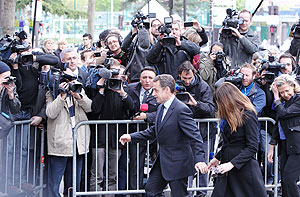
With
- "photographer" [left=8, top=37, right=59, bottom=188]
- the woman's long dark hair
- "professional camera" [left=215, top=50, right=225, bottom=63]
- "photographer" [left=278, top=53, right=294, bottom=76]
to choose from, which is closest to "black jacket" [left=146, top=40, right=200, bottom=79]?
"professional camera" [left=215, top=50, right=225, bottom=63]

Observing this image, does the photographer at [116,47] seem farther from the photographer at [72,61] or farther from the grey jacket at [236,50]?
the grey jacket at [236,50]

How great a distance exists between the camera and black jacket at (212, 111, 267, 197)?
249 inches

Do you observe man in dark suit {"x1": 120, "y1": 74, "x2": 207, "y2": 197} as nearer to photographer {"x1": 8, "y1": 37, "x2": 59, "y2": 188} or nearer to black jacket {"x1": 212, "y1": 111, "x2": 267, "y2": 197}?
black jacket {"x1": 212, "y1": 111, "x2": 267, "y2": 197}

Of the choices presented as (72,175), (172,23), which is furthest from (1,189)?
(172,23)

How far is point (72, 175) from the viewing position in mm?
8133

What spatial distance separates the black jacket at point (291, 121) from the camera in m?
7.57

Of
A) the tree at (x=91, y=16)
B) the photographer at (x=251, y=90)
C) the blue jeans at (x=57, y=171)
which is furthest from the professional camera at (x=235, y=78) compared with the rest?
the tree at (x=91, y=16)

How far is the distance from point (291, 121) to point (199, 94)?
1.35 m

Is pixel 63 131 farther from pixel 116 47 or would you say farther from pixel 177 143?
pixel 177 143

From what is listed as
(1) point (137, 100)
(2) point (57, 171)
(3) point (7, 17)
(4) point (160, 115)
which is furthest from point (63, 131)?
(3) point (7, 17)

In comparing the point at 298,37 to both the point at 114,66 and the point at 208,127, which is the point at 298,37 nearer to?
the point at 208,127

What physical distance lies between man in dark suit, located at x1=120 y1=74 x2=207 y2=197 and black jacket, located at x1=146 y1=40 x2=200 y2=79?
1.47 meters

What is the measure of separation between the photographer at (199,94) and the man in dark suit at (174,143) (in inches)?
42.7

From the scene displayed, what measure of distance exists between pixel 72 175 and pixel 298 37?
4106 mm
